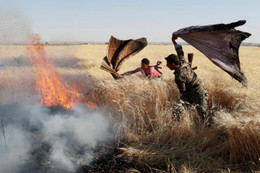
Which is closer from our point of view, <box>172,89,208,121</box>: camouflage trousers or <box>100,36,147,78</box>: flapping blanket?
<box>172,89,208,121</box>: camouflage trousers

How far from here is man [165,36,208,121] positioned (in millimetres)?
4191

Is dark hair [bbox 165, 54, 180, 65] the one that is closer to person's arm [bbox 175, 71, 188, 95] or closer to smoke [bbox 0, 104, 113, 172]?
person's arm [bbox 175, 71, 188, 95]

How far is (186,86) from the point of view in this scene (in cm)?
449

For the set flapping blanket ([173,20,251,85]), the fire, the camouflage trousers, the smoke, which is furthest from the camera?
the fire

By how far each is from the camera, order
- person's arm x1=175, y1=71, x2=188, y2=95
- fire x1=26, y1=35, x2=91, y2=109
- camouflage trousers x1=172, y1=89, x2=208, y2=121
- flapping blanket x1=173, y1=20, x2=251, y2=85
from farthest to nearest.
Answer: fire x1=26, y1=35, x2=91, y2=109 → camouflage trousers x1=172, y1=89, x2=208, y2=121 → person's arm x1=175, y1=71, x2=188, y2=95 → flapping blanket x1=173, y1=20, x2=251, y2=85

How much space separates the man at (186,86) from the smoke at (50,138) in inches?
68.6

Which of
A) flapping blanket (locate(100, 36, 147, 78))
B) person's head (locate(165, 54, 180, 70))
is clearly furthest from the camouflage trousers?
flapping blanket (locate(100, 36, 147, 78))

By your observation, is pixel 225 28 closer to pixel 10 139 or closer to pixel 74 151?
pixel 74 151

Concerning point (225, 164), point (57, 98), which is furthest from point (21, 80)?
point (225, 164)

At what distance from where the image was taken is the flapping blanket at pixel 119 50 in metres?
6.85

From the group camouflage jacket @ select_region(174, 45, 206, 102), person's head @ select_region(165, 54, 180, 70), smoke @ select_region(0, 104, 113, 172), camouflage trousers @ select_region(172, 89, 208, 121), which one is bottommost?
smoke @ select_region(0, 104, 113, 172)

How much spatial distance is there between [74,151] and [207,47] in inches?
134

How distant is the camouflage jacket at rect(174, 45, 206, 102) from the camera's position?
4.17 m

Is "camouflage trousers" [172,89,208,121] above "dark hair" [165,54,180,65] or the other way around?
the other way around
